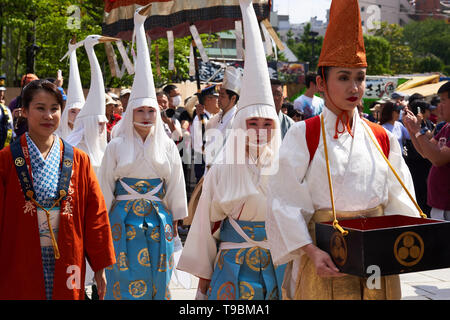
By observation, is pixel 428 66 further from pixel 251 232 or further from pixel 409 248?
pixel 409 248

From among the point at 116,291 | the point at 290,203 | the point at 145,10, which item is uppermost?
the point at 145,10

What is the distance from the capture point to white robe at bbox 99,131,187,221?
5672 millimetres

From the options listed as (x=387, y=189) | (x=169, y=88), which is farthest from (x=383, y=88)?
(x=387, y=189)

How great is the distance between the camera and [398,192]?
3113 millimetres

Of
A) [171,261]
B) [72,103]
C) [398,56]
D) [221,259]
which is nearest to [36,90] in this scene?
[221,259]

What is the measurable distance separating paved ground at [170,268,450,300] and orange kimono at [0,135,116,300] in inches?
98.2

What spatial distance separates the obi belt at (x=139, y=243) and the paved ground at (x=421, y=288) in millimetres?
625

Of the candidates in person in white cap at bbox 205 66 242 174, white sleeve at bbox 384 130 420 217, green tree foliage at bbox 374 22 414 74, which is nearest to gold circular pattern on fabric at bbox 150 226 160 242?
person in white cap at bbox 205 66 242 174

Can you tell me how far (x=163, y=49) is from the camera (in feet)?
51.3

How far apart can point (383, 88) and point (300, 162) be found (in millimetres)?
19836

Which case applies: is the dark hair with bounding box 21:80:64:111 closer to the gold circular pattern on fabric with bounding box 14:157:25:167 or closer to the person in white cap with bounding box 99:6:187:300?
the gold circular pattern on fabric with bounding box 14:157:25:167

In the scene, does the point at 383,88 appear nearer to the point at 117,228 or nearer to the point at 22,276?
the point at 117,228

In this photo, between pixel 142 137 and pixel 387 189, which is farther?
pixel 142 137

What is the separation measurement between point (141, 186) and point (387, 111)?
4.77 meters
